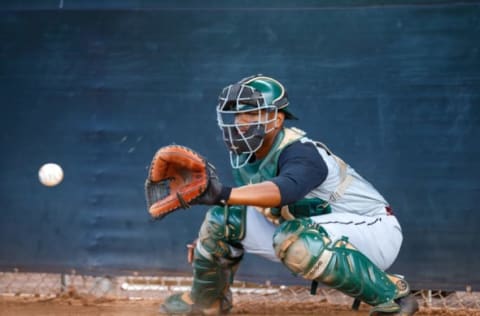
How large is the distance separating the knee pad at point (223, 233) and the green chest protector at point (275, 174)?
14 cm

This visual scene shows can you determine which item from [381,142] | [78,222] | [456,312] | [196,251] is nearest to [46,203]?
[78,222]

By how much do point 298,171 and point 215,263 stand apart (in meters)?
0.92

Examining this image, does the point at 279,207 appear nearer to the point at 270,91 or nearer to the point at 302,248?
the point at 302,248

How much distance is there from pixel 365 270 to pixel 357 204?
0.48 meters

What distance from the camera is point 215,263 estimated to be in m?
4.96

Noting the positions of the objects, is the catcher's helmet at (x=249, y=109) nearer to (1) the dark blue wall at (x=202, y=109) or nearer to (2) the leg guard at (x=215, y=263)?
(2) the leg guard at (x=215, y=263)

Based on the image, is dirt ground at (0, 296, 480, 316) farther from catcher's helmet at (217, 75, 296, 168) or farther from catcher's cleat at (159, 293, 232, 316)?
catcher's helmet at (217, 75, 296, 168)

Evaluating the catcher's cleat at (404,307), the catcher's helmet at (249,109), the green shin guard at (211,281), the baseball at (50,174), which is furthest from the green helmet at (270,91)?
the baseball at (50,174)

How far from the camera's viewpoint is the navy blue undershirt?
4.19 meters

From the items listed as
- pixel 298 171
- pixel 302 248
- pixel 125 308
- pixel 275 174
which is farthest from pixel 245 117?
pixel 125 308

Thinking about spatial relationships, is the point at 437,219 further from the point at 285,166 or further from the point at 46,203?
the point at 46,203

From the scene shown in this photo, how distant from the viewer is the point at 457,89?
5.89m

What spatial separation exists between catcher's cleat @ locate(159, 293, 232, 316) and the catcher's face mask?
3.55 ft

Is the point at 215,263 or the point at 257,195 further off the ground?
the point at 257,195
